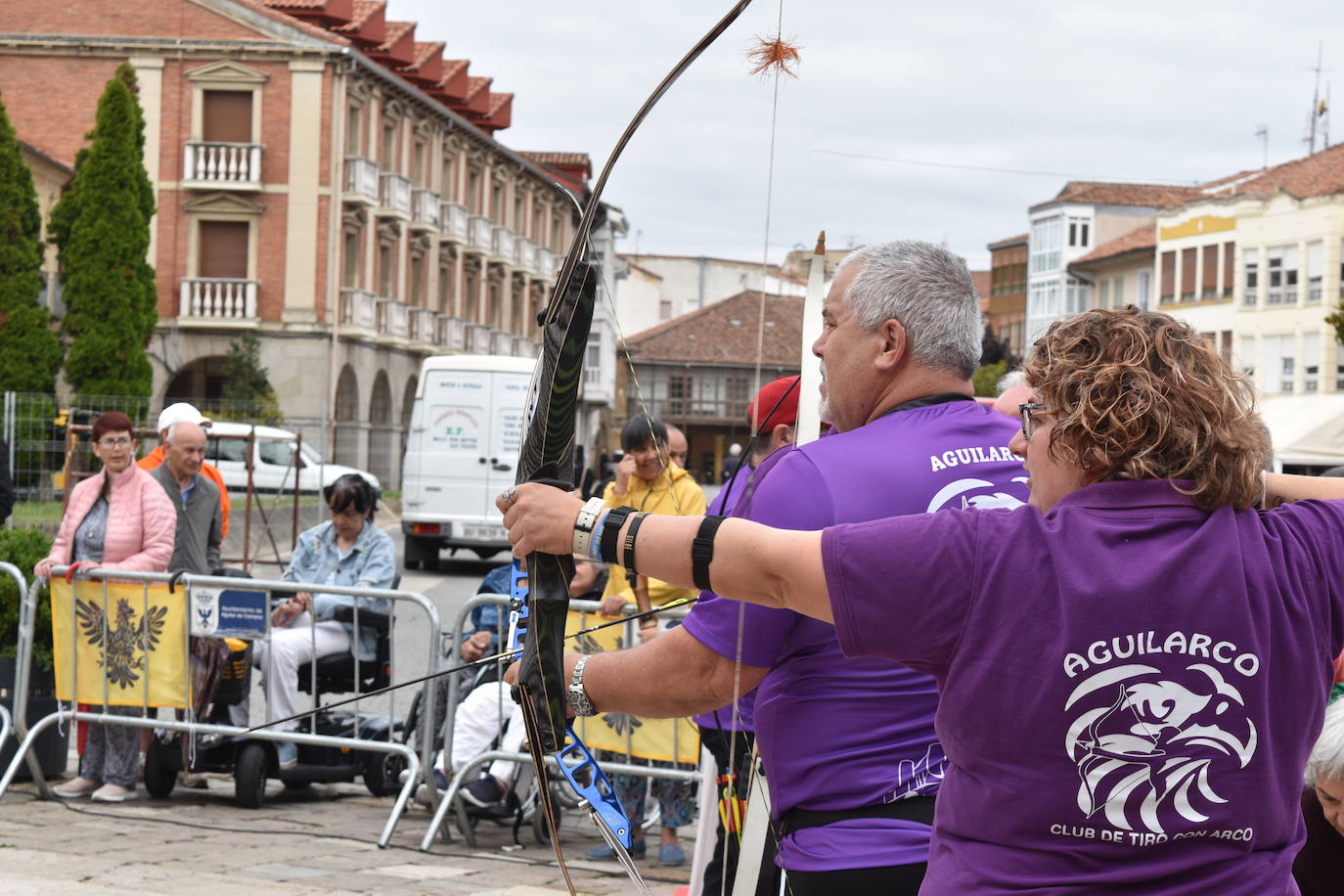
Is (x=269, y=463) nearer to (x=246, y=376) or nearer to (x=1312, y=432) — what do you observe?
(x=246, y=376)

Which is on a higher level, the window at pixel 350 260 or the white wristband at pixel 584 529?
the window at pixel 350 260

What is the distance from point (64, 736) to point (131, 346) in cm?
2591

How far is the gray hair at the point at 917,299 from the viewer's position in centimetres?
286

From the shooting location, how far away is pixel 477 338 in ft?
171

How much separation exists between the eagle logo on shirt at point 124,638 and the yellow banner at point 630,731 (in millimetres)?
2017

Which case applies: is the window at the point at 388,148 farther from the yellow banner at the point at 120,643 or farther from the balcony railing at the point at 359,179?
the yellow banner at the point at 120,643

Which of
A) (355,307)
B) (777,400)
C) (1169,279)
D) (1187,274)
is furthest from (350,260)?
(777,400)

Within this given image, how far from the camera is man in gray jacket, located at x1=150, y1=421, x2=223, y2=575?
8.45m

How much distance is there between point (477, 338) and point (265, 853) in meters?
45.9

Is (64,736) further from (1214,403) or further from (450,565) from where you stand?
(450,565)

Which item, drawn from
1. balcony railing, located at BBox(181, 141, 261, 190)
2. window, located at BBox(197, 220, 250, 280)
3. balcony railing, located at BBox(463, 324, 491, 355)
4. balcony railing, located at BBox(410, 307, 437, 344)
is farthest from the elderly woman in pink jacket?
balcony railing, located at BBox(463, 324, 491, 355)

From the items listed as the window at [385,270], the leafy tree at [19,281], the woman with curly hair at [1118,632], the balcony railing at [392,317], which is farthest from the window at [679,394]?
the woman with curly hair at [1118,632]

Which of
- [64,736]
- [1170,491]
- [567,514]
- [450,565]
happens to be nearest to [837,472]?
[567,514]

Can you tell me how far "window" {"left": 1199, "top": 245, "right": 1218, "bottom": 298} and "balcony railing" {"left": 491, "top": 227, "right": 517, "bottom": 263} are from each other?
77.2 feet
